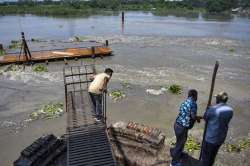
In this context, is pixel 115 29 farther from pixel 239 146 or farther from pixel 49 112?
pixel 239 146

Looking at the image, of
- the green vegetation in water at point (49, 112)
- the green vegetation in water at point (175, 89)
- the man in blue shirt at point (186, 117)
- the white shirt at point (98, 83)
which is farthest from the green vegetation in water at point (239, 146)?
the green vegetation in water at point (49, 112)

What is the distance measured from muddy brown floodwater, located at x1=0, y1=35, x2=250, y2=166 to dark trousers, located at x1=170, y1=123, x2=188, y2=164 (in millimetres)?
1754

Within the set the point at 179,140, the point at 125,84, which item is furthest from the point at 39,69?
the point at 179,140

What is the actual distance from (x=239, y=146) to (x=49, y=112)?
287 inches

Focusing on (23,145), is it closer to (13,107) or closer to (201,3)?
(13,107)

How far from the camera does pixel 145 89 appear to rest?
584 inches

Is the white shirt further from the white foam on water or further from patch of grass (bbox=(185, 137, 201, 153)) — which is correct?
the white foam on water

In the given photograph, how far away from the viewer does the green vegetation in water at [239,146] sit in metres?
9.01

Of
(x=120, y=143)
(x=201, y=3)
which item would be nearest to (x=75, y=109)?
(x=120, y=143)

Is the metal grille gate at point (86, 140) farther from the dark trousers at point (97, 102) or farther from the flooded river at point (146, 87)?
the flooded river at point (146, 87)

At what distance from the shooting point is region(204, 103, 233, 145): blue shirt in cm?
615

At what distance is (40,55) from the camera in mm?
21547

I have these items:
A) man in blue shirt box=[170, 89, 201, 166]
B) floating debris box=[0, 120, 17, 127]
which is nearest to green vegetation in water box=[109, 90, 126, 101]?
floating debris box=[0, 120, 17, 127]

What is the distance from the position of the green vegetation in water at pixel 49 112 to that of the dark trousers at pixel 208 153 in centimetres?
649
